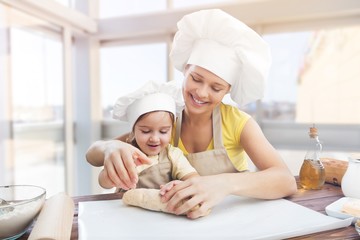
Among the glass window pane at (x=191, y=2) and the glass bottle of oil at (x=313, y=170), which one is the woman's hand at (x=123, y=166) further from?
the glass window pane at (x=191, y=2)

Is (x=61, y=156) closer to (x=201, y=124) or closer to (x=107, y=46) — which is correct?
(x=107, y=46)

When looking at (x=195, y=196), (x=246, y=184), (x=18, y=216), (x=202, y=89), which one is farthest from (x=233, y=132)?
(x=18, y=216)

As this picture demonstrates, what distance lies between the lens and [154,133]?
1.09 meters

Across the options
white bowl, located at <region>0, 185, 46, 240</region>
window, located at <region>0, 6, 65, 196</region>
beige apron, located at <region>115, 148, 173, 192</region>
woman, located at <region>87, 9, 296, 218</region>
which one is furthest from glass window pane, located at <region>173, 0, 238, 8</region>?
white bowl, located at <region>0, 185, 46, 240</region>

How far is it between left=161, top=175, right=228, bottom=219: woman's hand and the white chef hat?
1.44 ft

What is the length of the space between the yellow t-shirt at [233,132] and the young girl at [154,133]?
0.39ft

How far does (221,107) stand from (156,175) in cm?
38

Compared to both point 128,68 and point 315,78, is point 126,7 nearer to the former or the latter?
point 128,68

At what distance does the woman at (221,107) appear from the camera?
39.4 inches

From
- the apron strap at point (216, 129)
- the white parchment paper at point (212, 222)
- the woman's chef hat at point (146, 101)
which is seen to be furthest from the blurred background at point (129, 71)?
the white parchment paper at point (212, 222)

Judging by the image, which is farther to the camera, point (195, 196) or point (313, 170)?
point (313, 170)

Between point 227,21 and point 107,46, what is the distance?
2.70 metres

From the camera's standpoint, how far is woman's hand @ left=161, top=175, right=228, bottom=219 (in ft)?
2.39

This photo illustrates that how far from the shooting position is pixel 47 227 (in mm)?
590
